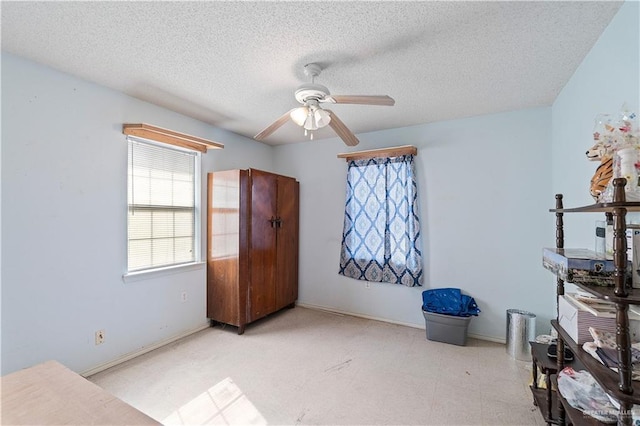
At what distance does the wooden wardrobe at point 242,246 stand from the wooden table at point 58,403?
2096 mm

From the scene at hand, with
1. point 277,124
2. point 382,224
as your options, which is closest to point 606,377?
point 277,124

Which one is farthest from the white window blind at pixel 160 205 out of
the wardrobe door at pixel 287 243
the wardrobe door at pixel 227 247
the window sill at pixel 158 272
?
the wardrobe door at pixel 287 243

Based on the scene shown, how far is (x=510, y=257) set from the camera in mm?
3061

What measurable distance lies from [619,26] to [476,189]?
1.82 m

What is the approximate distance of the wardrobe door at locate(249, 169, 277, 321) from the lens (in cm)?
344

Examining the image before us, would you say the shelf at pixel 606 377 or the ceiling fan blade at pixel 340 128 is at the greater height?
the ceiling fan blade at pixel 340 128

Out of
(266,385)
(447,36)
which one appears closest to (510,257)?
(447,36)

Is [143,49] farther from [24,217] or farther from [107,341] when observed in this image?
[107,341]

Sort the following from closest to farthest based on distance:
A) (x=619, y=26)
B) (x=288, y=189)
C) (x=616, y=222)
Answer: (x=616, y=222) < (x=619, y=26) < (x=288, y=189)

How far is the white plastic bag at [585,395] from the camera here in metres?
1.31

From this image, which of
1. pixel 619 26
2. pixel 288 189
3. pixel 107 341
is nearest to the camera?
pixel 619 26

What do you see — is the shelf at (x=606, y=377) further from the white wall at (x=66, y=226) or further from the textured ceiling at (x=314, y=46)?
the white wall at (x=66, y=226)

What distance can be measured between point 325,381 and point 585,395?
1613mm

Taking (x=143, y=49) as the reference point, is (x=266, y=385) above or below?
below
